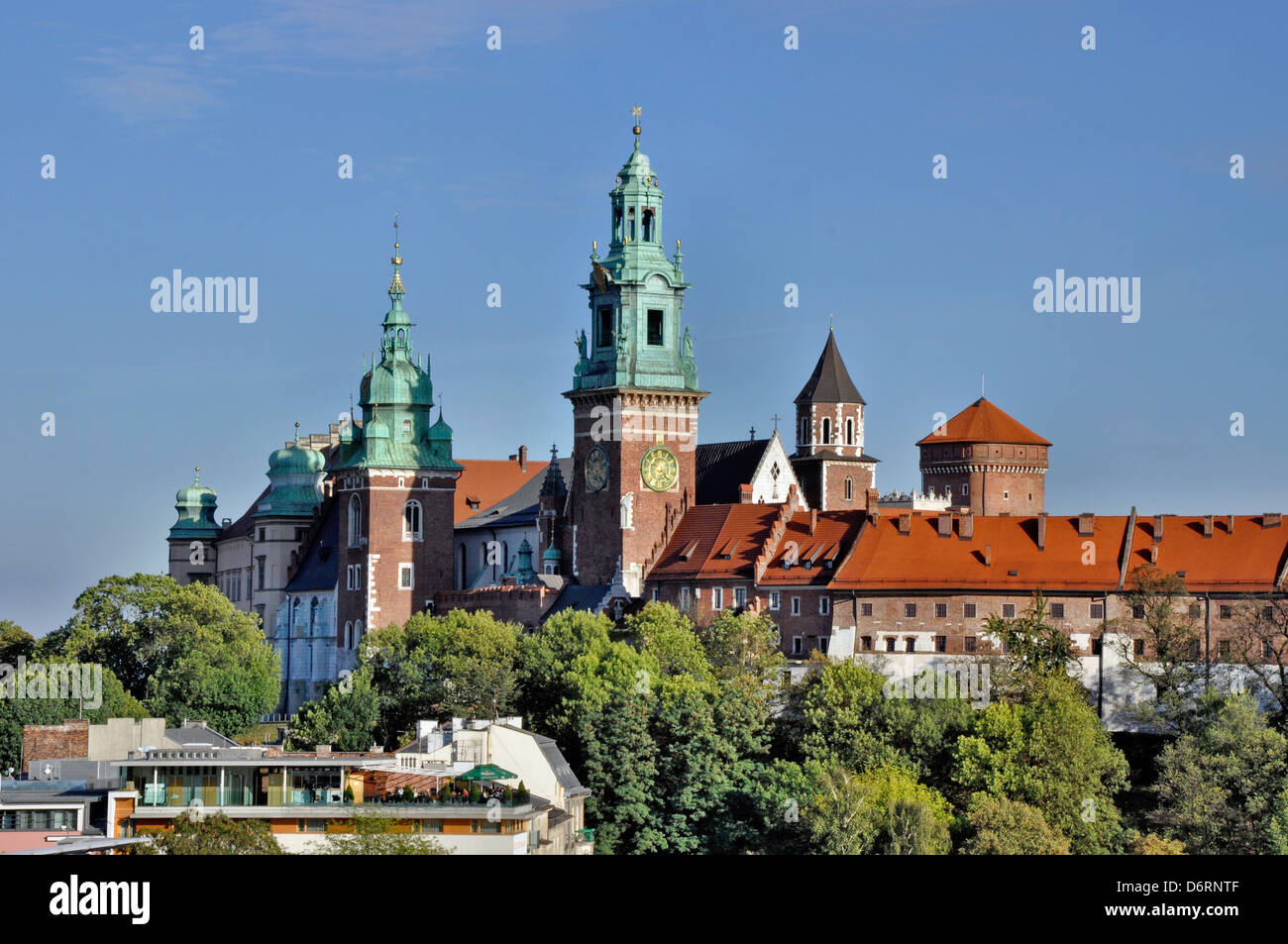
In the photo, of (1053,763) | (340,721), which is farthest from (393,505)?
(1053,763)

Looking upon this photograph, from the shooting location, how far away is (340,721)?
10444cm

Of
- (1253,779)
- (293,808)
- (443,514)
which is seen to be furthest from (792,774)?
(443,514)

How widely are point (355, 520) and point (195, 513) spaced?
32.1m

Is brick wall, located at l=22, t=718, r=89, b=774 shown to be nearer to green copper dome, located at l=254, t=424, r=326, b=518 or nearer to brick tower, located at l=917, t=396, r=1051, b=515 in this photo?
green copper dome, located at l=254, t=424, r=326, b=518

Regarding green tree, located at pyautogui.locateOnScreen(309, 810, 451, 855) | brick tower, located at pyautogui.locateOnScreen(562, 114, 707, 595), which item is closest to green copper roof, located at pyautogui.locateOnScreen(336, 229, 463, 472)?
brick tower, located at pyautogui.locateOnScreen(562, 114, 707, 595)

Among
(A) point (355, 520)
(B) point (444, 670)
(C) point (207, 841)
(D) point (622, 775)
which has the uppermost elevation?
(A) point (355, 520)

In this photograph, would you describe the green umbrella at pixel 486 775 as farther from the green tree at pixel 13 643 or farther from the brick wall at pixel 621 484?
the green tree at pixel 13 643

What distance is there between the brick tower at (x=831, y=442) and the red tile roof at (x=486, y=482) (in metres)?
15.5

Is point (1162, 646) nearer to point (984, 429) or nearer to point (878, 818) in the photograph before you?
point (878, 818)

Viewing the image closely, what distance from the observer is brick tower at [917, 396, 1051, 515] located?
522 feet
